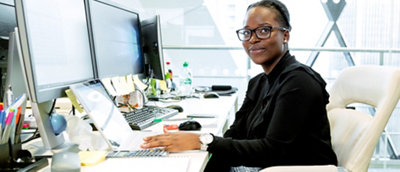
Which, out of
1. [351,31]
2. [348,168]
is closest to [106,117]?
[348,168]

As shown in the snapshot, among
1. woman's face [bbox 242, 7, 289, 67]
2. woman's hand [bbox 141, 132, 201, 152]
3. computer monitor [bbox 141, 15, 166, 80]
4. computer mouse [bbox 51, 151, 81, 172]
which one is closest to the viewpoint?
computer mouse [bbox 51, 151, 81, 172]

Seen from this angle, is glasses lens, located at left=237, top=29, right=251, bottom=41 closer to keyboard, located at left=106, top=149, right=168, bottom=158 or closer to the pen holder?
keyboard, located at left=106, top=149, right=168, bottom=158

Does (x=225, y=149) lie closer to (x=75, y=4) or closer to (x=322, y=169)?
(x=322, y=169)

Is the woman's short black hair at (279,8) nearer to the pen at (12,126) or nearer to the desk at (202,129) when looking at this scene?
the desk at (202,129)

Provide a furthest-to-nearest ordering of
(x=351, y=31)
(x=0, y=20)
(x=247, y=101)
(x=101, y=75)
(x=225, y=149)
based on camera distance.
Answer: (x=351, y=31) < (x=247, y=101) < (x=101, y=75) < (x=0, y=20) < (x=225, y=149)

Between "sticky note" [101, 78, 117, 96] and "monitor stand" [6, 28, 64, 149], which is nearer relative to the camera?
"monitor stand" [6, 28, 64, 149]

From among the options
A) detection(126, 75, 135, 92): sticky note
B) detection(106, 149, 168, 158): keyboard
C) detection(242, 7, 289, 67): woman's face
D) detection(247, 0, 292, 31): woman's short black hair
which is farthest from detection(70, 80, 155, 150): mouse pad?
detection(247, 0, 292, 31): woman's short black hair

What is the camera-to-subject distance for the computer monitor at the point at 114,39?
1214mm

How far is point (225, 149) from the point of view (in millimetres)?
948

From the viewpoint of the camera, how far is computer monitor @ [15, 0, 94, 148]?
800 millimetres

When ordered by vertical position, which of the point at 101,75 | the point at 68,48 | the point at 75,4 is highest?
the point at 75,4

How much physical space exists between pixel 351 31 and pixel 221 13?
4.30ft

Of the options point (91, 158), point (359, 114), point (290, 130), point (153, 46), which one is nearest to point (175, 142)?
point (91, 158)

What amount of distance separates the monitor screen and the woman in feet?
1.02
